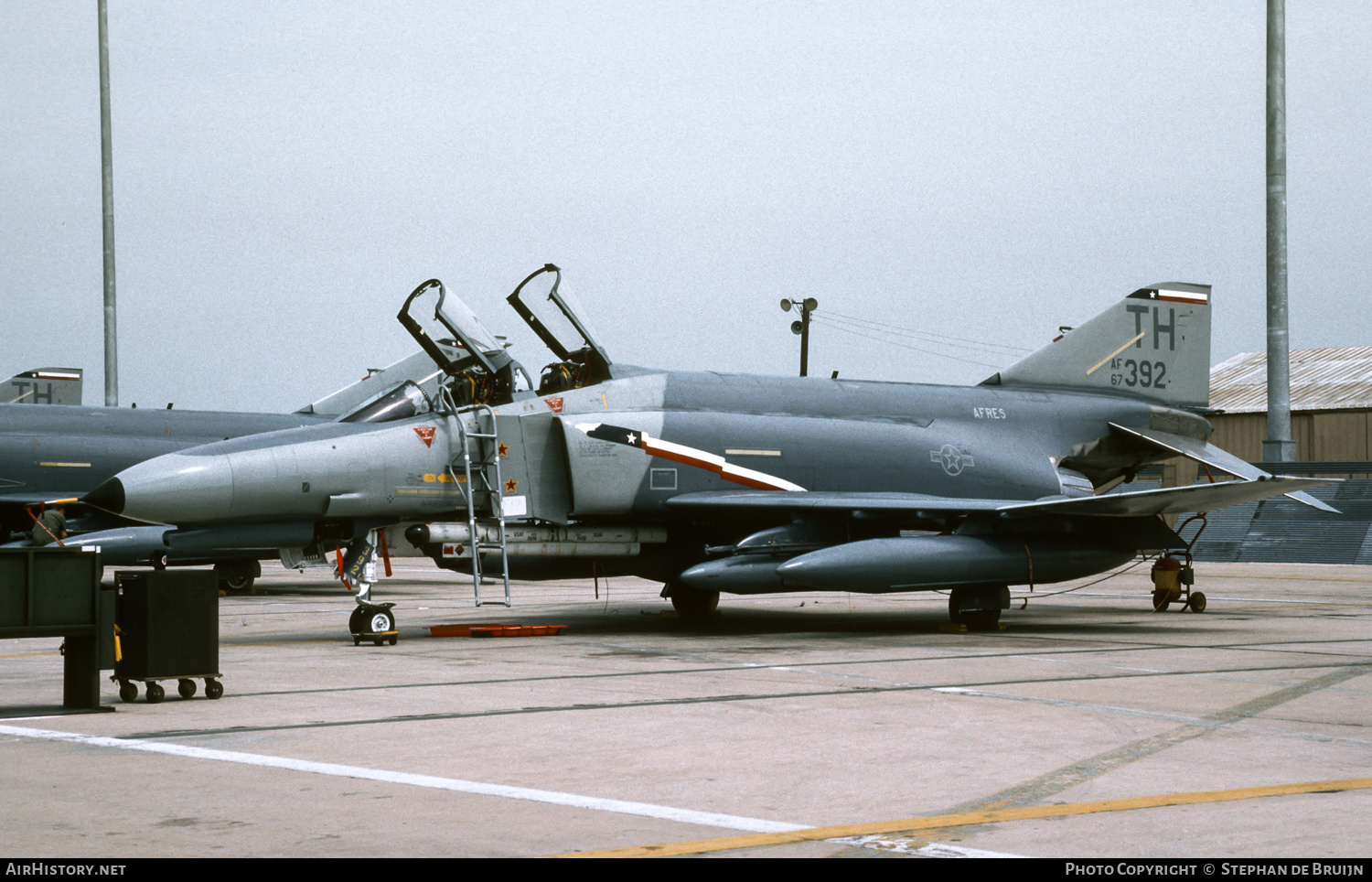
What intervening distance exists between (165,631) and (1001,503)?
8.18 metres

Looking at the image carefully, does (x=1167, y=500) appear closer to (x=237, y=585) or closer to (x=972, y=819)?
(x=972, y=819)

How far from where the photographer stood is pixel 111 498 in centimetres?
1141

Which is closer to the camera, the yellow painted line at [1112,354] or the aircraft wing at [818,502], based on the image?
the aircraft wing at [818,502]

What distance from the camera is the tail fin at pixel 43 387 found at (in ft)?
105

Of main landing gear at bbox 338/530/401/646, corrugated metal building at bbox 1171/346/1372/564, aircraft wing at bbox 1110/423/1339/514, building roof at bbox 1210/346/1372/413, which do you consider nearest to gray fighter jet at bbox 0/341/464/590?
main landing gear at bbox 338/530/401/646

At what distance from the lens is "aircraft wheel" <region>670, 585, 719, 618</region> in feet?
50.6

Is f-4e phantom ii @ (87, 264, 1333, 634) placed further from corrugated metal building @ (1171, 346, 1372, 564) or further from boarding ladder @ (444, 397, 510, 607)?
corrugated metal building @ (1171, 346, 1372, 564)

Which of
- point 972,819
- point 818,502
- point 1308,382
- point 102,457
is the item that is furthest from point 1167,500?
point 1308,382

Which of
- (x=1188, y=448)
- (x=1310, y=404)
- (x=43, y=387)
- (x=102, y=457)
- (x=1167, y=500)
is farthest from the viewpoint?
(x=1310, y=404)

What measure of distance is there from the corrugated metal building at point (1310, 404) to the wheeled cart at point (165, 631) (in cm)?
3704

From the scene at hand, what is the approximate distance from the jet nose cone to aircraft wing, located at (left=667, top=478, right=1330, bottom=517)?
513 centimetres

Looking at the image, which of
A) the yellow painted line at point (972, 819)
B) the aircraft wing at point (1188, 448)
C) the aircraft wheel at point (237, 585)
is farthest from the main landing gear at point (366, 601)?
the aircraft wheel at point (237, 585)

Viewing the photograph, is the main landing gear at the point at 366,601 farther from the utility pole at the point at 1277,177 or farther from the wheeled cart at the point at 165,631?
the utility pole at the point at 1277,177
